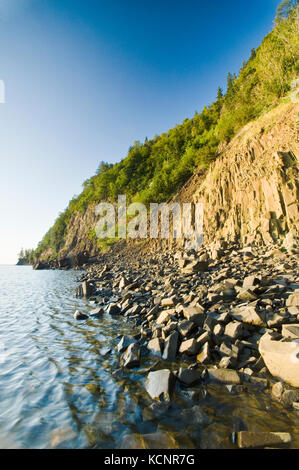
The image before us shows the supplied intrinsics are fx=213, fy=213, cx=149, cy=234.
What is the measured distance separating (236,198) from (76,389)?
16532 millimetres

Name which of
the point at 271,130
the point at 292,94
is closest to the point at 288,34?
the point at 292,94

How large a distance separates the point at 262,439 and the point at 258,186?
50.9 ft

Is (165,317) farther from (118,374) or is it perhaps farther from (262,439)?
(262,439)

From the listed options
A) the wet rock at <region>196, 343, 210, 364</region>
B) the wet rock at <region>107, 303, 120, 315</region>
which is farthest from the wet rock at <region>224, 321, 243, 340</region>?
the wet rock at <region>107, 303, 120, 315</region>

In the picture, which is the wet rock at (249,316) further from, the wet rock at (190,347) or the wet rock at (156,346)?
the wet rock at (156,346)

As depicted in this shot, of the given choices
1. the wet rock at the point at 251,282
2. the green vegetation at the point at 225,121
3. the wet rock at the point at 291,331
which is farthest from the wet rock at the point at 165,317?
the green vegetation at the point at 225,121

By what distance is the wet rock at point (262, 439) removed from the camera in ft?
7.79

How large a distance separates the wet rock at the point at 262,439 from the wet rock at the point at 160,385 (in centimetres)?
115

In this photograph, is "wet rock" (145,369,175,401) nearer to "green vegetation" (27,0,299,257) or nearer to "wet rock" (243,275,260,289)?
"wet rock" (243,275,260,289)

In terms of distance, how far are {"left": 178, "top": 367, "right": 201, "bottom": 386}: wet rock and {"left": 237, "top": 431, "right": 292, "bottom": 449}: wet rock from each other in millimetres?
1193

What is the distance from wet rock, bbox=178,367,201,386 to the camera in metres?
3.61

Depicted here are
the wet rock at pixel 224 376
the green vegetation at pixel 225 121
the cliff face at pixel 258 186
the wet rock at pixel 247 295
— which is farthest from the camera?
the green vegetation at pixel 225 121

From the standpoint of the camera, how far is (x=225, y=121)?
24.6m

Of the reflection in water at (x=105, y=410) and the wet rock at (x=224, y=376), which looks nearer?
the reflection in water at (x=105, y=410)
